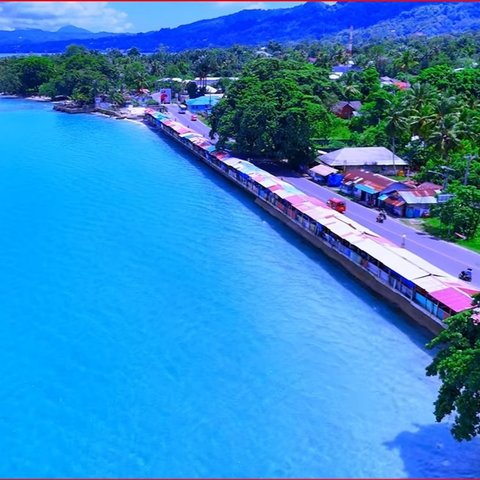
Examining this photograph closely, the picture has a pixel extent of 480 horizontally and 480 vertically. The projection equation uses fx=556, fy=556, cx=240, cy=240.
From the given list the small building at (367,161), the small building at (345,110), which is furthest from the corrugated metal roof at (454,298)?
the small building at (345,110)

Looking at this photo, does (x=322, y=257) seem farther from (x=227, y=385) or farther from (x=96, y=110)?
(x=96, y=110)

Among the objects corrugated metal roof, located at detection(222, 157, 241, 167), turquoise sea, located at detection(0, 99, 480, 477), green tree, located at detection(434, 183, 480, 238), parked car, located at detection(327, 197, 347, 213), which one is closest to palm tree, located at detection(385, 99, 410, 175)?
parked car, located at detection(327, 197, 347, 213)

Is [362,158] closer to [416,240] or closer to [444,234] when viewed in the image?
[444,234]

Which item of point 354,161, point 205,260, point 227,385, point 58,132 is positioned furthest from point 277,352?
point 58,132

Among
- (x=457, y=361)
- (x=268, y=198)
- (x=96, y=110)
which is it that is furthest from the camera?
(x=96, y=110)

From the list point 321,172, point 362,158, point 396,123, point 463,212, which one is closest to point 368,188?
point 321,172

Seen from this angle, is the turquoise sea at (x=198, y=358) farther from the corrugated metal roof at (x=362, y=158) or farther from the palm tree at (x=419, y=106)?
the palm tree at (x=419, y=106)
